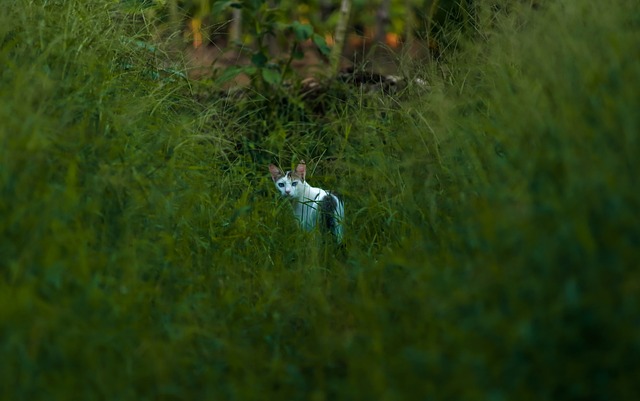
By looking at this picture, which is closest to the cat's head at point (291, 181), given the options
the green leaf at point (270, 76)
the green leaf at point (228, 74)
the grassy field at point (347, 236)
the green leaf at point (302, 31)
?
the grassy field at point (347, 236)

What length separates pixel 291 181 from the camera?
4758mm

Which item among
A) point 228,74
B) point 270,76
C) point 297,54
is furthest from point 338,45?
point 228,74

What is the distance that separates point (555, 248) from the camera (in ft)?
8.05

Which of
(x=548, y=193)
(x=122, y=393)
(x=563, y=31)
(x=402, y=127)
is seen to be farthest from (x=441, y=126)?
(x=122, y=393)

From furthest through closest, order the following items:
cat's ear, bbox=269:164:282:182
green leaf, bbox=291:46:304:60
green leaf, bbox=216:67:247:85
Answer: green leaf, bbox=291:46:304:60 < green leaf, bbox=216:67:247:85 < cat's ear, bbox=269:164:282:182

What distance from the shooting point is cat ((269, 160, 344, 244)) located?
4.58 meters

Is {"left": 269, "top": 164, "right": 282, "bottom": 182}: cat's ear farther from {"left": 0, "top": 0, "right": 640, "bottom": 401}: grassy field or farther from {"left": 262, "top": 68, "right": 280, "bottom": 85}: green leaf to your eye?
{"left": 262, "top": 68, "right": 280, "bottom": 85}: green leaf

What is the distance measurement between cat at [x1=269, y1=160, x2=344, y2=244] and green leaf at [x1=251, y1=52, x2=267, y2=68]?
1166 mm

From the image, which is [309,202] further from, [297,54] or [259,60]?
[297,54]

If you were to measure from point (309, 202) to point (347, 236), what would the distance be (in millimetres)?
339

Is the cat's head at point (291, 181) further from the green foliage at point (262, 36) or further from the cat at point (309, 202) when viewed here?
the green foliage at point (262, 36)

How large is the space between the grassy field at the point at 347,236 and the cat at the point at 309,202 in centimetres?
8

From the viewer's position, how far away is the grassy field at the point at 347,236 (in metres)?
2.44

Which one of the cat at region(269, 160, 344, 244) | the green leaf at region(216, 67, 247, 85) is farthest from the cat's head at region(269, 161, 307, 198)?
the green leaf at region(216, 67, 247, 85)
